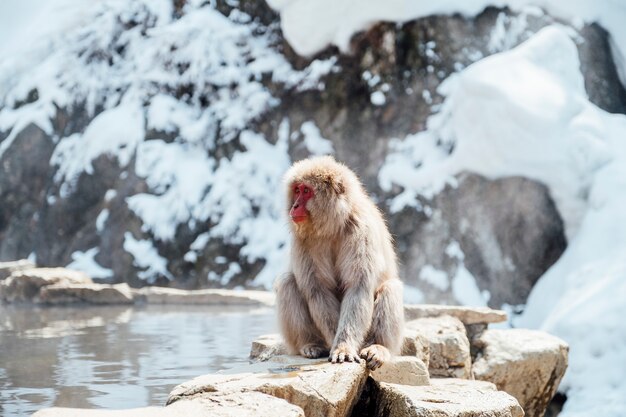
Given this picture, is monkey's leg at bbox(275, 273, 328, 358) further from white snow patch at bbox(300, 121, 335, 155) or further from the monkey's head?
white snow patch at bbox(300, 121, 335, 155)

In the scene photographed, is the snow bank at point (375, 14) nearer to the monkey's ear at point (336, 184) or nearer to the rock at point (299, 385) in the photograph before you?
the monkey's ear at point (336, 184)

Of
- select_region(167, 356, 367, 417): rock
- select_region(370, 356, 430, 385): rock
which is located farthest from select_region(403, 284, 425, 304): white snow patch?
select_region(167, 356, 367, 417): rock

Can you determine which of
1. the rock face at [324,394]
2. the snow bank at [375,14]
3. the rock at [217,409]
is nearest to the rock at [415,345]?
the rock face at [324,394]

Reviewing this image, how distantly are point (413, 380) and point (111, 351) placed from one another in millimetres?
3063

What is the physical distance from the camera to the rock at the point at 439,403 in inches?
104

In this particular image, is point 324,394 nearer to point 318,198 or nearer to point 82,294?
point 318,198

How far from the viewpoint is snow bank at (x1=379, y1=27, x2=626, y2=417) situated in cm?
619

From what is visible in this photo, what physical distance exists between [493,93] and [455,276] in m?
2.42

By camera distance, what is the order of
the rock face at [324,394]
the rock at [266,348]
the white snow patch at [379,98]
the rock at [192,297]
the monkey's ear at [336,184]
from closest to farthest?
the rock face at [324,394]
the monkey's ear at [336,184]
the rock at [266,348]
the rock at [192,297]
the white snow patch at [379,98]

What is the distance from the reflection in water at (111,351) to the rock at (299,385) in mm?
1092

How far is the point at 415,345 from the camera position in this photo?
3.75 m

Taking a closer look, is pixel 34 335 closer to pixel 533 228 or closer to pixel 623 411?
pixel 623 411

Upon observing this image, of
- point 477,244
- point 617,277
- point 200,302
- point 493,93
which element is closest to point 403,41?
point 493,93

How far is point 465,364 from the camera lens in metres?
4.13
